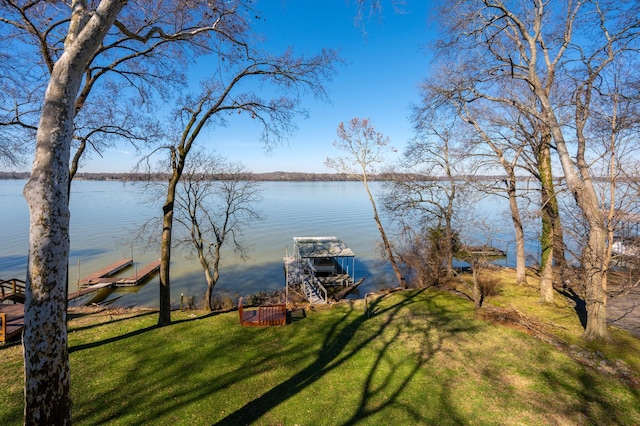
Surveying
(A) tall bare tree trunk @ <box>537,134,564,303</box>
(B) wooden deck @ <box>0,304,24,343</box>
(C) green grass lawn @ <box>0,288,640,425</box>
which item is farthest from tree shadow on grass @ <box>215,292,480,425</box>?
(B) wooden deck @ <box>0,304,24,343</box>

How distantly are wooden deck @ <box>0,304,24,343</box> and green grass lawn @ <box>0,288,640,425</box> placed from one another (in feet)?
2.08

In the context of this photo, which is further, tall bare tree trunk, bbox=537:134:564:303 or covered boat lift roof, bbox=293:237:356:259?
covered boat lift roof, bbox=293:237:356:259

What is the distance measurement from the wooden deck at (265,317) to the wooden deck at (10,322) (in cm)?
630

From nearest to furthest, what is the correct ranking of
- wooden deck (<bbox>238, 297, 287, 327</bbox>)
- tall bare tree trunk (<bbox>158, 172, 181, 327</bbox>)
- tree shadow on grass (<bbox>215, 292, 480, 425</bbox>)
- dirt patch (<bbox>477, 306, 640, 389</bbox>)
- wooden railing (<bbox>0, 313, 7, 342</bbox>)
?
tree shadow on grass (<bbox>215, 292, 480, 425</bbox>)
dirt patch (<bbox>477, 306, 640, 389</bbox>)
wooden railing (<bbox>0, 313, 7, 342</bbox>)
tall bare tree trunk (<bbox>158, 172, 181, 327</bbox>)
wooden deck (<bbox>238, 297, 287, 327</bbox>)

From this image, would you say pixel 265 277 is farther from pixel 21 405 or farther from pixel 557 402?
pixel 557 402

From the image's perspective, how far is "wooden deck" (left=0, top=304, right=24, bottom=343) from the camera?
8.58 meters

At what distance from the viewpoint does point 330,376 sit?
7.06 metres

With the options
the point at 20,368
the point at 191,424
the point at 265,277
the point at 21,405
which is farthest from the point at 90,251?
the point at 191,424

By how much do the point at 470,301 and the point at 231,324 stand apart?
952cm

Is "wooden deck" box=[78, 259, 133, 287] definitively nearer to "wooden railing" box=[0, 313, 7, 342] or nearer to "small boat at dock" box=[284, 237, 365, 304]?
"small boat at dock" box=[284, 237, 365, 304]

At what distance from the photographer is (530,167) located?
13.5m

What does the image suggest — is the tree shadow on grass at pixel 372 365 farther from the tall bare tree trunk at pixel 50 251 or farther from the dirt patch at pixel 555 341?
the tall bare tree trunk at pixel 50 251

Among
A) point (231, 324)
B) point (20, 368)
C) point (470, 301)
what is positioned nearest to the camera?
point (20, 368)

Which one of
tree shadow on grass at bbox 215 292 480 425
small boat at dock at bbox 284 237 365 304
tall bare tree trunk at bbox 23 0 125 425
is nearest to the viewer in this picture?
tall bare tree trunk at bbox 23 0 125 425
